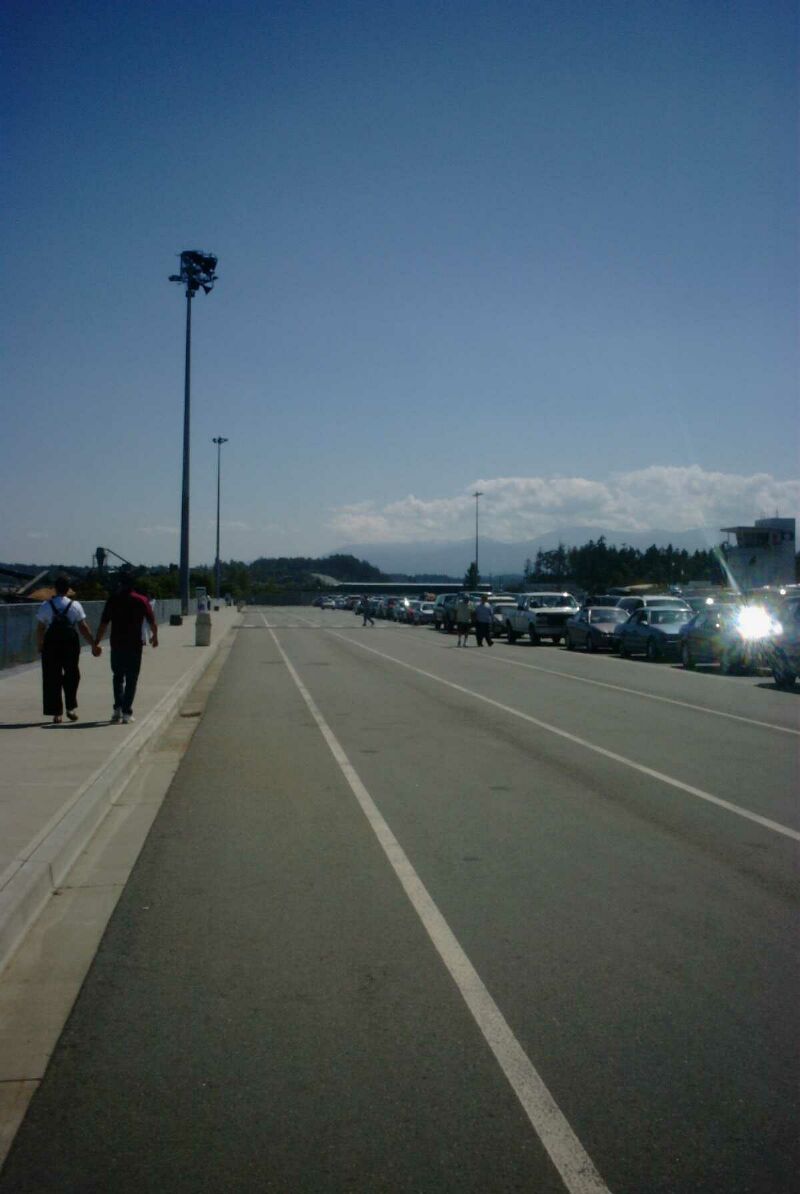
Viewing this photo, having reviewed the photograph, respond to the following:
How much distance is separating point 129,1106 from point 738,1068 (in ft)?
7.85

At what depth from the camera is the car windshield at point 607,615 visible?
36656 mm

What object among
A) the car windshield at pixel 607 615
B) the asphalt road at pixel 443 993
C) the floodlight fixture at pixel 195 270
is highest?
the floodlight fixture at pixel 195 270

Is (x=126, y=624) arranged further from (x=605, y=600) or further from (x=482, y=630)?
(x=605, y=600)

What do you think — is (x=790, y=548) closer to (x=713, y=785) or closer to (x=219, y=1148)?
(x=713, y=785)

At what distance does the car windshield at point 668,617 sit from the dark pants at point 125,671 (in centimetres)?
2093

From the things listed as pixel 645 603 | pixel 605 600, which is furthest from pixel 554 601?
pixel 605 600

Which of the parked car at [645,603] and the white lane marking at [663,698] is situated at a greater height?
the parked car at [645,603]

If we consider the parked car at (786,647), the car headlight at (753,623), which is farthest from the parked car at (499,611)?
the parked car at (786,647)

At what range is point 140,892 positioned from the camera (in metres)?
7.36

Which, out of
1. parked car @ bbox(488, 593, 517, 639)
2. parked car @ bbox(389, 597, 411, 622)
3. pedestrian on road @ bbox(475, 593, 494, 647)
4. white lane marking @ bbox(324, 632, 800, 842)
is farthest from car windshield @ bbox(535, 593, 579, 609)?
parked car @ bbox(389, 597, 411, 622)

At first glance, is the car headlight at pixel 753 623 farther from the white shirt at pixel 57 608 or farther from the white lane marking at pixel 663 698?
the white shirt at pixel 57 608

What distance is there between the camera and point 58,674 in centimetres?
1430

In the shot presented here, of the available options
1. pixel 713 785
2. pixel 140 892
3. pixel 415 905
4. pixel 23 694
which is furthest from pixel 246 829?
pixel 23 694

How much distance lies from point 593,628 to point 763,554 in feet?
128
